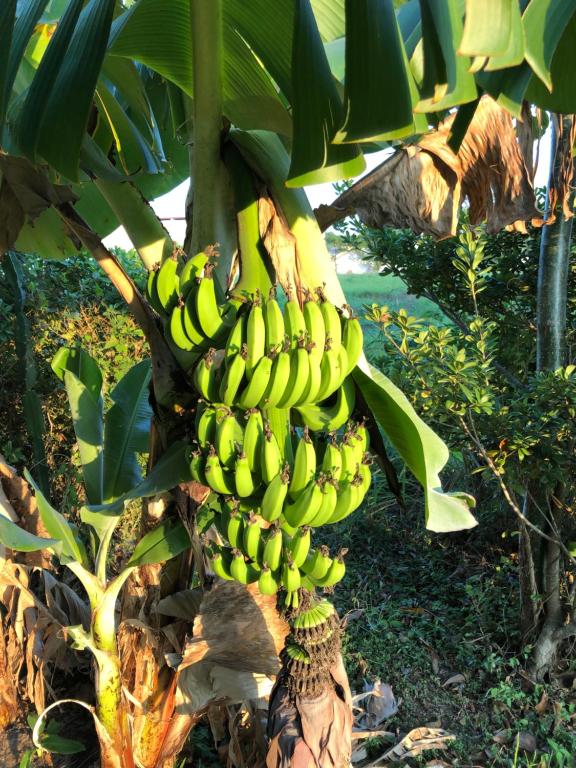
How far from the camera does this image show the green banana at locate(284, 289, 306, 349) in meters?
0.94

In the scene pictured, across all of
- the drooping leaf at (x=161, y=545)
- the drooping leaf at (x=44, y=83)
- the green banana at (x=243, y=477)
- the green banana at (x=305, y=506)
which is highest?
the drooping leaf at (x=44, y=83)

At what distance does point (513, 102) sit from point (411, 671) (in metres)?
2.04

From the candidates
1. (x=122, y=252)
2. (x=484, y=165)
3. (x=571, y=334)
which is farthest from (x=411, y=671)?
(x=122, y=252)

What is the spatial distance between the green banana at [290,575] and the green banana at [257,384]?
26 centimetres

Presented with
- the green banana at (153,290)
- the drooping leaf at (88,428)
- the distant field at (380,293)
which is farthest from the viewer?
the distant field at (380,293)

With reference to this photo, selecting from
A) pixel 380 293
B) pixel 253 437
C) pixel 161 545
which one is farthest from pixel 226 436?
pixel 380 293

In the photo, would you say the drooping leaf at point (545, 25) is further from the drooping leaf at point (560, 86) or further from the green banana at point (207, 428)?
the green banana at point (207, 428)

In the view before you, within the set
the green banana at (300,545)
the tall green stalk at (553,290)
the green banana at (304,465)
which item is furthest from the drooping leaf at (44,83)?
the tall green stalk at (553,290)

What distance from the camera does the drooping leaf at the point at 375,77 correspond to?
0.67 meters

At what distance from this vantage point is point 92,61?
3.10ft

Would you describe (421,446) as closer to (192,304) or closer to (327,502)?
(327,502)

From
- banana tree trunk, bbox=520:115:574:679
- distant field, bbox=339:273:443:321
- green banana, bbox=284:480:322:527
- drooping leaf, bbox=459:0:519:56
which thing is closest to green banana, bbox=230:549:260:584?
green banana, bbox=284:480:322:527

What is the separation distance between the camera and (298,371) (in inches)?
36.1

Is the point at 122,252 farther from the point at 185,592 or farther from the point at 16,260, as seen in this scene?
the point at 185,592
